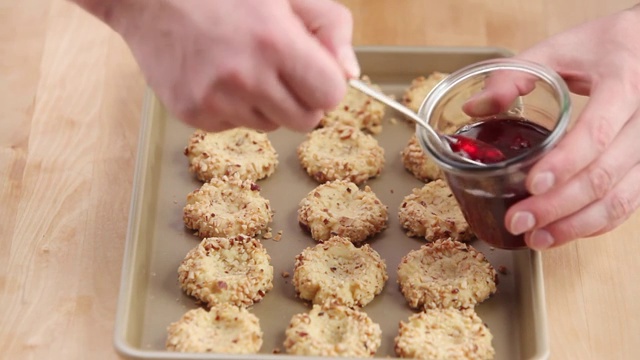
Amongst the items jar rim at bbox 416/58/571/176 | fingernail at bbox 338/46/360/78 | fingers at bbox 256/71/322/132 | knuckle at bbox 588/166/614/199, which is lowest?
knuckle at bbox 588/166/614/199

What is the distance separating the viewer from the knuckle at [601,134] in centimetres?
151

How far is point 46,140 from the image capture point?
1978mm

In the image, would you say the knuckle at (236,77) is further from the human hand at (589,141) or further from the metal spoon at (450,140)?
the human hand at (589,141)

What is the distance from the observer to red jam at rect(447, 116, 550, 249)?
1.52 metres

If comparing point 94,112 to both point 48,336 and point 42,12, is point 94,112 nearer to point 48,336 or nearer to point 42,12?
point 42,12

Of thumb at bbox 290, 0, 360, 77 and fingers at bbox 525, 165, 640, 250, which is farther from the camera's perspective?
fingers at bbox 525, 165, 640, 250

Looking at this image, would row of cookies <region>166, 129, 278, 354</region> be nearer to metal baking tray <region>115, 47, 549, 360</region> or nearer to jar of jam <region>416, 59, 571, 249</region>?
metal baking tray <region>115, 47, 549, 360</region>

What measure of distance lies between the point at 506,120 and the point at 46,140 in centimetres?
87

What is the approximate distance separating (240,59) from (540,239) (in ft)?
1.72

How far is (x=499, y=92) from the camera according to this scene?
5.44ft

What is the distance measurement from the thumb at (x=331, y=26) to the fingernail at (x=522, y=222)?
0.99ft

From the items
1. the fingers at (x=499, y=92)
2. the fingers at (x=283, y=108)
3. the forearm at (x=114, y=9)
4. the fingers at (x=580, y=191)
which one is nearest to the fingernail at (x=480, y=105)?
the fingers at (x=499, y=92)

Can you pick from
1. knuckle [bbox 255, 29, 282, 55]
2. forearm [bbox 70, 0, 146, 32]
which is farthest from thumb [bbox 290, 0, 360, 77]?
forearm [bbox 70, 0, 146, 32]

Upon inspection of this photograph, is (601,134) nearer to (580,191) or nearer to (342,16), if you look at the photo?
(580,191)
